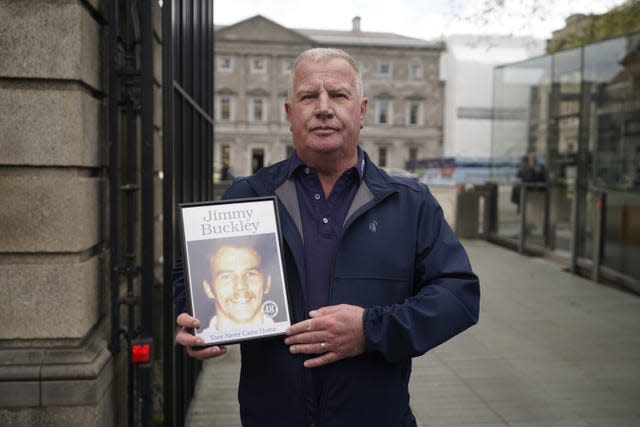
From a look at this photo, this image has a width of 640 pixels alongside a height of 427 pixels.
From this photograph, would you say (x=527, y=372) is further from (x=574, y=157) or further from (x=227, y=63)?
(x=227, y=63)

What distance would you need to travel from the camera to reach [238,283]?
205 cm

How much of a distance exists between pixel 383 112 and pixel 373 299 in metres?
66.5

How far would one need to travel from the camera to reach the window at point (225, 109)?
209ft

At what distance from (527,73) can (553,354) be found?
8985 millimetres

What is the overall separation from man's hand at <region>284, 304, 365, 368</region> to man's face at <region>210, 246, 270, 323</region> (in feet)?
0.49

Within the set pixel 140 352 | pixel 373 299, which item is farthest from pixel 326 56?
pixel 140 352

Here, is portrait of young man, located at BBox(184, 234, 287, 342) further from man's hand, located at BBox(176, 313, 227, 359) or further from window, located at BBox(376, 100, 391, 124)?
window, located at BBox(376, 100, 391, 124)

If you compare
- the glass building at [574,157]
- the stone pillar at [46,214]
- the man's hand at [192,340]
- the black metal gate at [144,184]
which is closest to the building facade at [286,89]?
the glass building at [574,157]

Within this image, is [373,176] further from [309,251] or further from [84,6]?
[84,6]

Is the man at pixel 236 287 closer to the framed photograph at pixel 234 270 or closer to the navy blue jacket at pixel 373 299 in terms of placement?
the framed photograph at pixel 234 270

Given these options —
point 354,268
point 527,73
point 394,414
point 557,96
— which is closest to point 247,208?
point 354,268

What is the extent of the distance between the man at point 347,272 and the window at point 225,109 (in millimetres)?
62825

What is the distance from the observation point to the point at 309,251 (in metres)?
2.17

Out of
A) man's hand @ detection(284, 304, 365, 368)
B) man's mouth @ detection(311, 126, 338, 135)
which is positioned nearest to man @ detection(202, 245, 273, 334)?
man's hand @ detection(284, 304, 365, 368)
